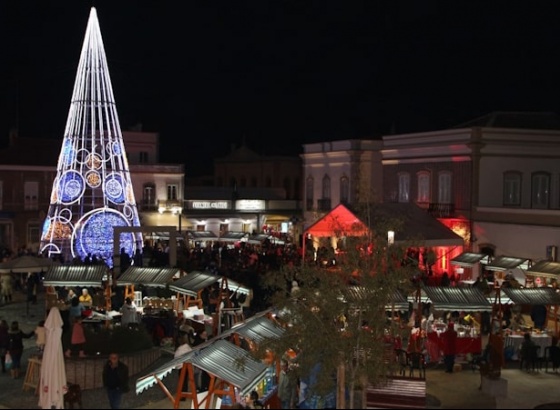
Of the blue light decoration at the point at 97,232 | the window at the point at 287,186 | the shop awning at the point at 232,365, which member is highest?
the window at the point at 287,186

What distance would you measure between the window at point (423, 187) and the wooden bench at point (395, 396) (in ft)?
68.9

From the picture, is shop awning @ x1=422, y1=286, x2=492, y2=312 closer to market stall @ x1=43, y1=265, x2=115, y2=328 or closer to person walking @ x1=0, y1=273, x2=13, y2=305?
market stall @ x1=43, y1=265, x2=115, y2=328

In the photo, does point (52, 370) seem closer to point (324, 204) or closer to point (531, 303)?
point (531, 303)

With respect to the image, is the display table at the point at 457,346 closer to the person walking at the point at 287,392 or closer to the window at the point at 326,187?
the person walking at the point at 287,392

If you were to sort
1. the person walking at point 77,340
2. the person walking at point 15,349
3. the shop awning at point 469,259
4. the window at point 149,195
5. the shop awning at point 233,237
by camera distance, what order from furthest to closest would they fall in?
the window at point 149,195 → the shop awning at point 233,237 → the shop awning at point 469,259 → the person walking at point 15,349 → the person walking at point 77,340

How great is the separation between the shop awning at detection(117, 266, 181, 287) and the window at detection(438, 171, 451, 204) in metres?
14.7

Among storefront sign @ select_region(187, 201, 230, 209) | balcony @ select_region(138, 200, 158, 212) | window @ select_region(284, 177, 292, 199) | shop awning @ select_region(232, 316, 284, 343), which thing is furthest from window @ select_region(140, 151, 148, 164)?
shop awning @ select_region(232, 316, 284, 343)

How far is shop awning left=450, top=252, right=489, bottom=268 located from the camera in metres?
26.1

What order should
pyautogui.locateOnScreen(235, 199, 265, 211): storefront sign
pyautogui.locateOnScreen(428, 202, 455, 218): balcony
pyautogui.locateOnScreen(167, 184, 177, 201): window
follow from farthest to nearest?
pyautogui.locateOnScreen(235, 199, 265, 211): storefront sign
pyautogui.locateOnScreen(167, 184, 177, 201): window
pyautogui.locateOnScreen(428, 202, 455, 218): balcony

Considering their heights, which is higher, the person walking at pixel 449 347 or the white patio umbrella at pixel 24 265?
the white patio umbrella at pixel 24 265

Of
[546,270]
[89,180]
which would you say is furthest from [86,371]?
[546,270]

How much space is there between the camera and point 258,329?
1421 centimetres

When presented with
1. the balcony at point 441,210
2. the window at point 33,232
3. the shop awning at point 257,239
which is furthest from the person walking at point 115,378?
the window at point 33,232

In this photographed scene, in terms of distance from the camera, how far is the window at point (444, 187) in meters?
31.8
